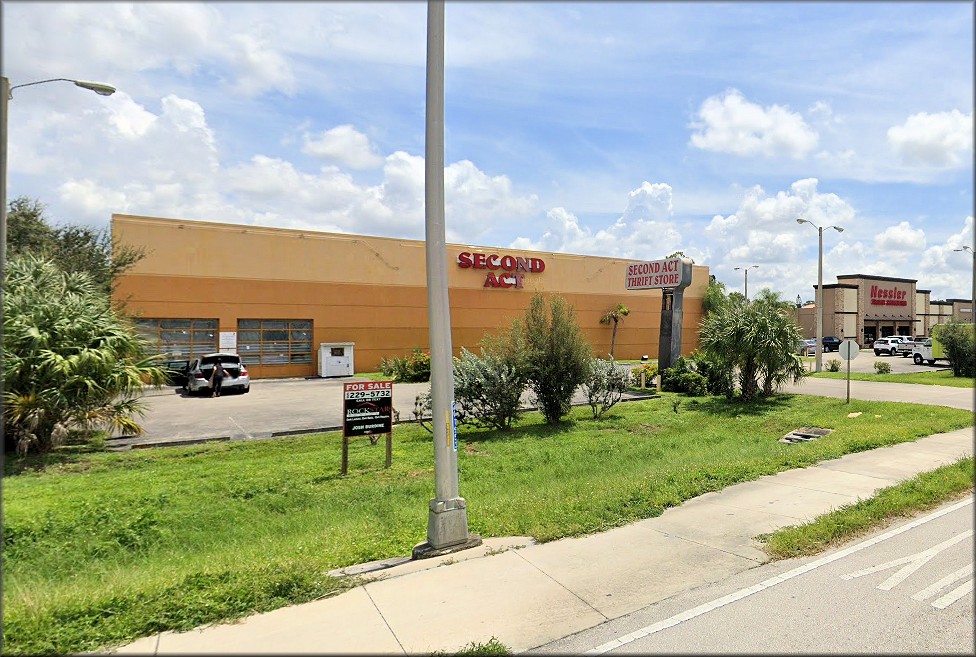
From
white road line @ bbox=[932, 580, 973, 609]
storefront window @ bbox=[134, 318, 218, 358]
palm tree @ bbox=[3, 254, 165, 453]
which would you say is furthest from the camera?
storefront window @ bbox=[134, 318, 218, 358]

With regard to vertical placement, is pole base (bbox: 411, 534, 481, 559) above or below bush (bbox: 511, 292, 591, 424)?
below

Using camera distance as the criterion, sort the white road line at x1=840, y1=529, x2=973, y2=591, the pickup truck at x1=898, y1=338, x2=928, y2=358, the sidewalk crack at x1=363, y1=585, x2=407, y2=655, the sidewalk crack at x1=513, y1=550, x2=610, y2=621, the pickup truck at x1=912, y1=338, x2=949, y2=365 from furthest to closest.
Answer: the pickup truck at x1=898, y1=338, x2=928, y2=358 < the pickup truck at x1=912, y1=338, x2=949, y2=365 < the white road line at x1=840, y1=529, x2=973, y2=591 < the sidewalk crack at x1=513, y1=550, x2=610, y2=621 < the sidewalk crack at x1=363, y1=585, x2=407, y2=655

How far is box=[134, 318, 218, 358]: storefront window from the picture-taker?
28.4 m

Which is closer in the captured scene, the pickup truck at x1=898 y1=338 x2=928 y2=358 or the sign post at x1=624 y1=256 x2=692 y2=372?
the sign post at x1=624 y1=256 x2=692 y2=372

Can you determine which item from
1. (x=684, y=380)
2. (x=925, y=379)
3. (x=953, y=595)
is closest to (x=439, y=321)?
(x=953, y=595)

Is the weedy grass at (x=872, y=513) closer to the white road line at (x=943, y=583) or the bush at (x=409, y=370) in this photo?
the white road line at (x=943, y=583)

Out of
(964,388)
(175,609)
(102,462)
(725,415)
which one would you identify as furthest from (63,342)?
(964,388)

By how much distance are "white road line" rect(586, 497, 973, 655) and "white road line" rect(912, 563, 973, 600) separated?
843mm

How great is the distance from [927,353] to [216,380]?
1691 inches

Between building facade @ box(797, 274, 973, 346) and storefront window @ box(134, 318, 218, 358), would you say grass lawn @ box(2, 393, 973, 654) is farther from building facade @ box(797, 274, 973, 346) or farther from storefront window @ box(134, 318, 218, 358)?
building facade @ box(797, 274, 973, 346)

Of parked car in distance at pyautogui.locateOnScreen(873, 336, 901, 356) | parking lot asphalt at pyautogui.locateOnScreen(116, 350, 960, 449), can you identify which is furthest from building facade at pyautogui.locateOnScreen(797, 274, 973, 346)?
parking lot asphalt at pyautogui.locateOnScreen(116, 350, 960, 449)

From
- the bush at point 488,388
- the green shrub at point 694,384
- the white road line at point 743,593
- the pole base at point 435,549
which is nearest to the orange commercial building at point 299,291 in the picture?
the green shrub at point 694,384

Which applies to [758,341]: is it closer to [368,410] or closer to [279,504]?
[368,410]

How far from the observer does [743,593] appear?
505 centimetres
